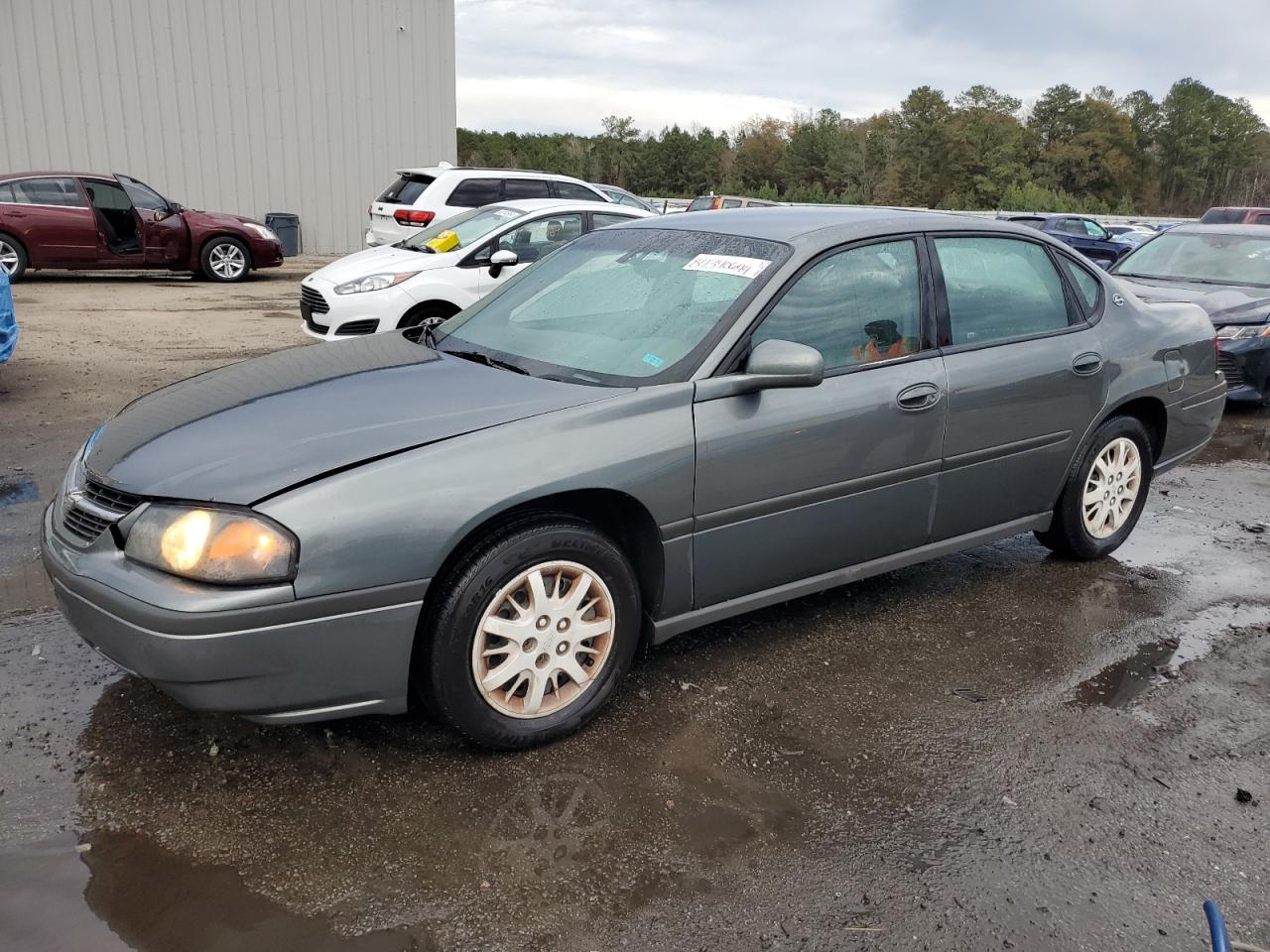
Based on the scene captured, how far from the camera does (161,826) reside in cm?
266

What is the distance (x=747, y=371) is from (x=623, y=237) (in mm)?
1178

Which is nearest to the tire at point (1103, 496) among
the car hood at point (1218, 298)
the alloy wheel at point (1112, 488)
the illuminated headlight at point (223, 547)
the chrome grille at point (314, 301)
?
the alloy wheel at point (1112, 488)

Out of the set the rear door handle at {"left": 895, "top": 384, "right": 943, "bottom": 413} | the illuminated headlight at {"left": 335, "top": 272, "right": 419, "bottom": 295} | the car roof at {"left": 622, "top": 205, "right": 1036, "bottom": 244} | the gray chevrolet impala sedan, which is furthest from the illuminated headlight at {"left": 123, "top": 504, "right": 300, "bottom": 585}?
the illuminated headlight at {"left": 335, "top": 272, "right": 419, "bottom": 295}

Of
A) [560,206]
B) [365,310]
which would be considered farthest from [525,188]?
[365,310]

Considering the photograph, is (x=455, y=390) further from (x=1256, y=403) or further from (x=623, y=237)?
(x=1256, y=403)

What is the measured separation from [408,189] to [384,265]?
264 inches

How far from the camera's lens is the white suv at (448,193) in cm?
1395

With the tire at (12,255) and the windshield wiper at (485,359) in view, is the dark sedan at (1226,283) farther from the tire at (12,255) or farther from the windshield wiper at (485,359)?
the tire at (12,255)

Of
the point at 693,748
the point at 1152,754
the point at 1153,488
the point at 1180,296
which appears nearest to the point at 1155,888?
the point at 1152,754

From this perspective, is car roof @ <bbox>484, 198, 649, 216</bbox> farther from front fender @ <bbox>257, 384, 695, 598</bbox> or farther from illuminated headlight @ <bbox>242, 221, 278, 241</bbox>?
illuminated headlight @ <bbox>242, 221, 278, 241</bbox>

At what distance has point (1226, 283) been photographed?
349 inches

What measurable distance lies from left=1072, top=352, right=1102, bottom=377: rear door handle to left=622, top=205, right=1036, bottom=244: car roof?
0.61m

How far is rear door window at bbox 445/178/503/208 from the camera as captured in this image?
46.7 feet

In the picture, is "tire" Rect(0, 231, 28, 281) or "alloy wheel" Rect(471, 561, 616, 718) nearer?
"alloy wheel" Rect(471, 561, 616, 718)
